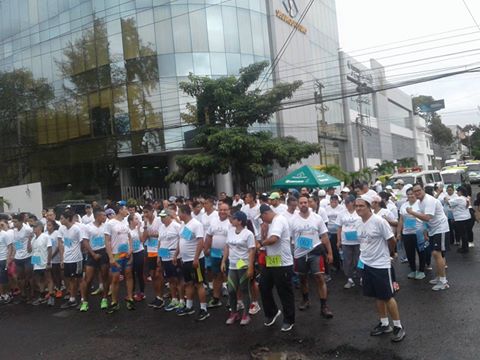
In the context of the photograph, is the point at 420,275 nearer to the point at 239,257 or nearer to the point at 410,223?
the point at 410,223

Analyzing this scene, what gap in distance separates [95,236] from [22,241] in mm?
2426

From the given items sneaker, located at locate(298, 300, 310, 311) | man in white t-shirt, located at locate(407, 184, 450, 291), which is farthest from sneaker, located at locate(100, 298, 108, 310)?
man in white t-shirt, located at locate(407, 184, 450, 291)

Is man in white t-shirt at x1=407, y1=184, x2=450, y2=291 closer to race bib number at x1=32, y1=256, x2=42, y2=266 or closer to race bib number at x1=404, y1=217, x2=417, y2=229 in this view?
race bib number at x1=404, y1=217, x2=417, y2=229

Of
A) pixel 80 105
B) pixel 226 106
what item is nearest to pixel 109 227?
pixel 226 106

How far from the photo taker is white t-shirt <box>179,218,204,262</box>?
7.02 m

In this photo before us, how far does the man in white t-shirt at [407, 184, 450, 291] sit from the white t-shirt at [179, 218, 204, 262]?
340 centimetres

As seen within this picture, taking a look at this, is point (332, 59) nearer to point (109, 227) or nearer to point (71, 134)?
point (71, 134)

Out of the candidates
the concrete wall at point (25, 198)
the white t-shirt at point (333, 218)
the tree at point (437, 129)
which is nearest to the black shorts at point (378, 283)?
the white t-shirt at point (333, 218)

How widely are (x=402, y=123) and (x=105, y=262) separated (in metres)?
62.0

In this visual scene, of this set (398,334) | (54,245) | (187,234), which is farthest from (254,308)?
(54,245)

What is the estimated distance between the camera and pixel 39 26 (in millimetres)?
31359

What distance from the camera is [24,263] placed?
9.55 m

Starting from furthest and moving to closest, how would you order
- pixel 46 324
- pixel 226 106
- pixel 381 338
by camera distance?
pixel 226 106 < pixel 46 324 < pixel 381 338

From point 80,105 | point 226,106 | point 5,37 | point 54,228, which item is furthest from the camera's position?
point 5,37
